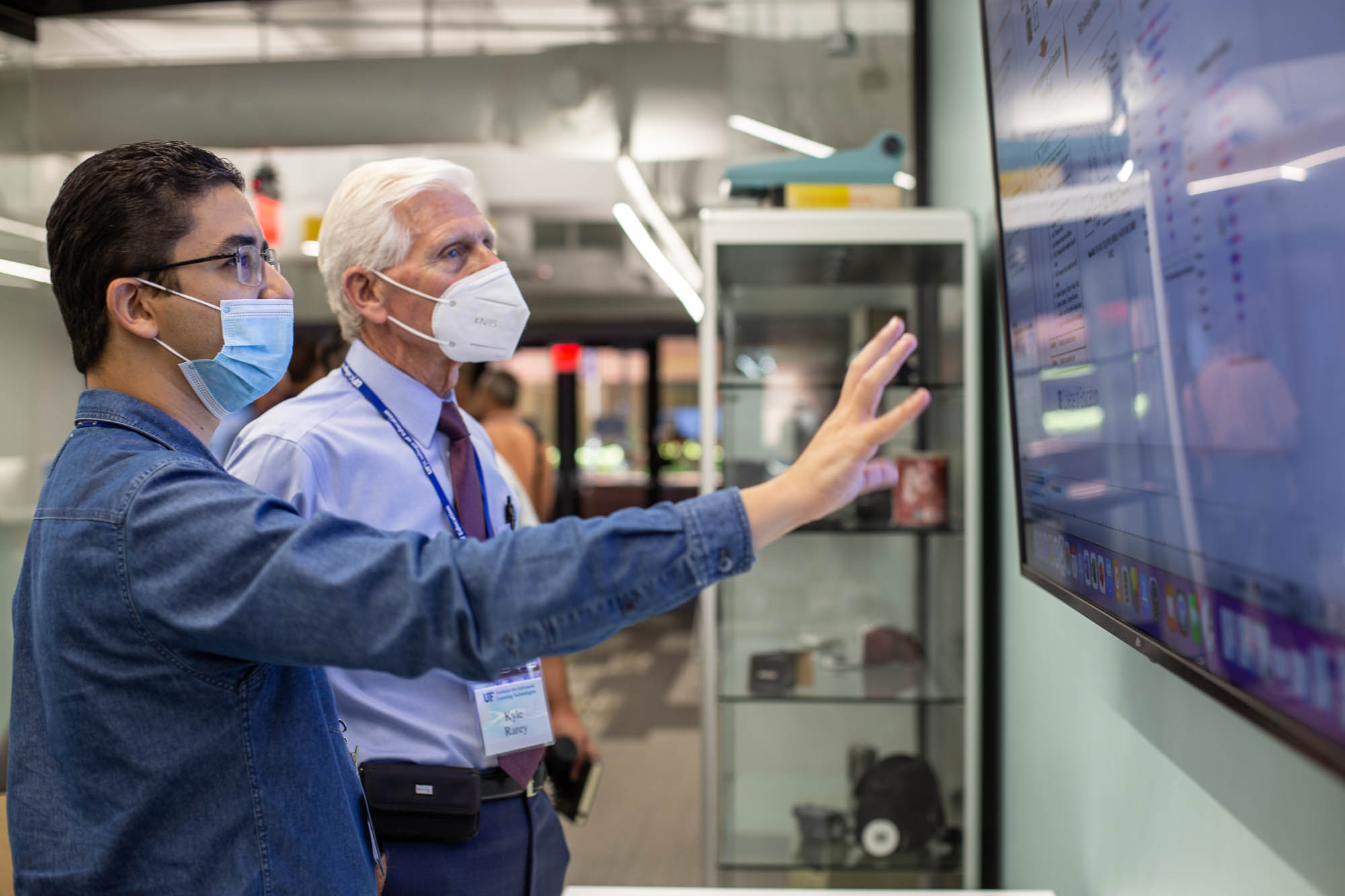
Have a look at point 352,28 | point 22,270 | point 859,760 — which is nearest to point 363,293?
point 22,270

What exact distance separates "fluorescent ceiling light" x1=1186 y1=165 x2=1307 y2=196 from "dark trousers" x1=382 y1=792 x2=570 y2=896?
124 cm

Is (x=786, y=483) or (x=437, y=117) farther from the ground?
(x=437, y=117)

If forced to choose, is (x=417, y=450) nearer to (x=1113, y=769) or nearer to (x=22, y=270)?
(x=1113, y=769)

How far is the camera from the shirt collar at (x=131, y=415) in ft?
3.24

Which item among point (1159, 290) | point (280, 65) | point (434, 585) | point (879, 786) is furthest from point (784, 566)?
point (280, 65)

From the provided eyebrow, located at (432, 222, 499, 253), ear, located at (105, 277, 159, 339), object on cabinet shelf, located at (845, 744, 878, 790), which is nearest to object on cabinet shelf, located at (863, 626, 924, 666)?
object on cabinet shelf, located at (845, 744, 878, 790)

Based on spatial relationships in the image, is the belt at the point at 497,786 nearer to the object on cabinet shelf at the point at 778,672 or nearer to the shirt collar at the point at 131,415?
the shirt collar at the point at 131,415

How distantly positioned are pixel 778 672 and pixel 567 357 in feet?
20.4

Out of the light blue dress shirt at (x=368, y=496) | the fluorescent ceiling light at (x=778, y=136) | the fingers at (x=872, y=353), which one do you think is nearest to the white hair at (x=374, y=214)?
the light blue dress shirt at (x=368, y=496)

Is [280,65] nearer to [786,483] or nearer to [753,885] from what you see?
[753,885]

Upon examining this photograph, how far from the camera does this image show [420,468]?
150cm

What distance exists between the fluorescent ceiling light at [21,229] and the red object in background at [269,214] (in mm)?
1800

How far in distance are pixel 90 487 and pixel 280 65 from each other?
4.00 meters

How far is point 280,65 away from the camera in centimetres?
428
